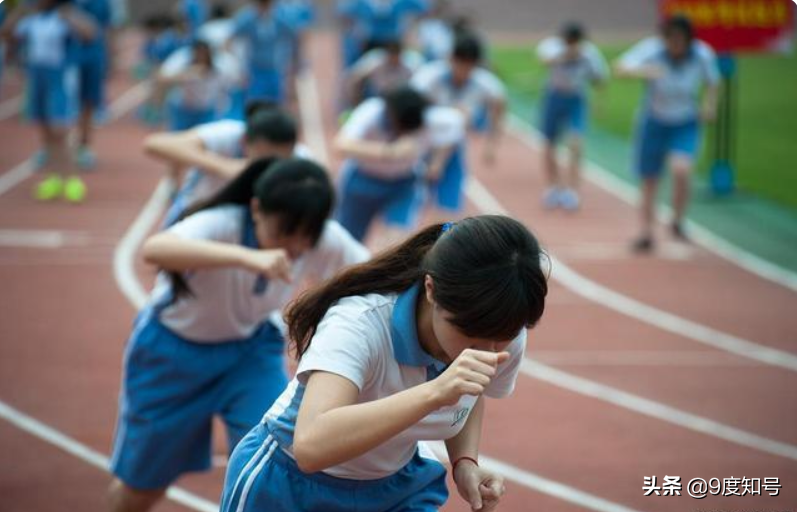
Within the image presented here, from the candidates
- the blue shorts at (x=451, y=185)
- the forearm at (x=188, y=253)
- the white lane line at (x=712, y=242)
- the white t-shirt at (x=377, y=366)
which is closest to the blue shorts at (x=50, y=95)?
the blue shorts at (x=451, y=185)

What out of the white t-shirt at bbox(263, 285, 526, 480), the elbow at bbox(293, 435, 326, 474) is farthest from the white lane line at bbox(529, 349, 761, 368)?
the elbow at bbox(293, 435, 326, 474)

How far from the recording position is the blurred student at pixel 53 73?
43.0 feet

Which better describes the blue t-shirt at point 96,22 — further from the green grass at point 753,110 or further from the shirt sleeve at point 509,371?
the shirt sleeve at point 509,371

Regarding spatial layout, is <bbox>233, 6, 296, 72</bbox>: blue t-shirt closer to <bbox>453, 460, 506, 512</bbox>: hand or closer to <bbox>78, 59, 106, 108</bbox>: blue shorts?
<bbox>78, 59, 106, 108</bbox>: blue shorts

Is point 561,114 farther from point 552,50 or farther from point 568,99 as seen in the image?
point 552,50

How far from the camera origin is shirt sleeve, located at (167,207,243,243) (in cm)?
436

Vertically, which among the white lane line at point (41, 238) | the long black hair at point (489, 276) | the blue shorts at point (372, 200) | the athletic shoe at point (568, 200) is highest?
the long black hair at point (489, 276)

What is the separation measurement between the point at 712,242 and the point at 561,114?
2.66m

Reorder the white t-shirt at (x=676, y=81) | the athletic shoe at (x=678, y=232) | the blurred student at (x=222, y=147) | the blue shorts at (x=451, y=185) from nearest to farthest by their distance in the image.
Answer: the blurred student at (x=222, y=147), the blue shorts at (x=451, y=185), the white t-shirt at (x=676, y=81), the athletic shoe at (x=678, y=232)

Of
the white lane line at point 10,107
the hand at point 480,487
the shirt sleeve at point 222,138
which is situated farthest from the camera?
the white lane line at point 10,107

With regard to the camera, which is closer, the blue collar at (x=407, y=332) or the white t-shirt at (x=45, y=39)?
the blue collar at (x=407, y=332)

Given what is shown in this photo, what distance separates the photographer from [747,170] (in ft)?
52.1

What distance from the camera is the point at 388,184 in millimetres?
8719

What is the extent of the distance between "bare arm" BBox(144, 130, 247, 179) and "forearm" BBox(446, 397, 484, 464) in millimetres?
2567
